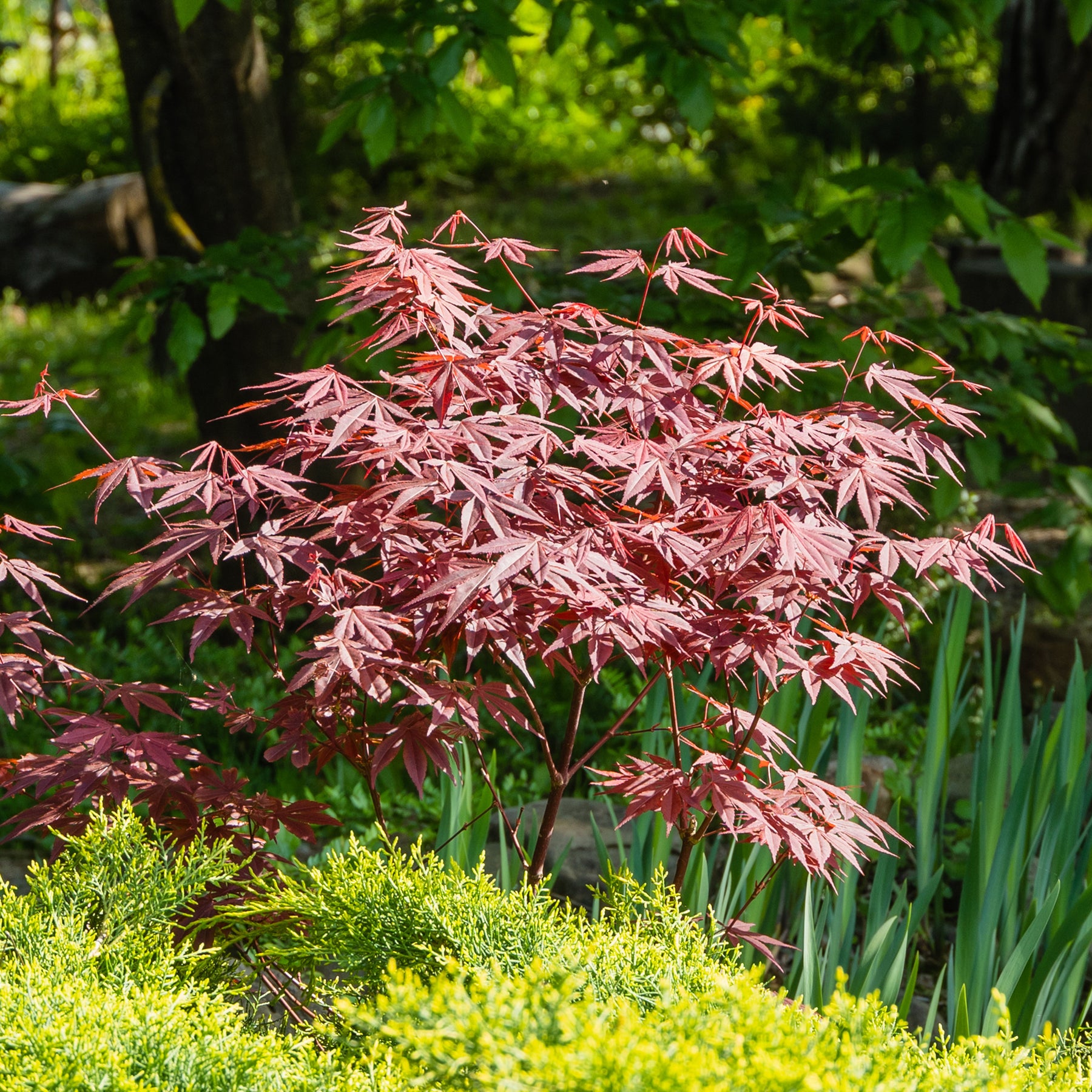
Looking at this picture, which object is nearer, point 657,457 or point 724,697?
point 657,457

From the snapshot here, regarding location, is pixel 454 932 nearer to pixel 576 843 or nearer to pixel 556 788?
pixel 556 788

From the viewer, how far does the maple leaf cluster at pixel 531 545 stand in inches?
57.8

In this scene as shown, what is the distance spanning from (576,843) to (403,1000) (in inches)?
60.6

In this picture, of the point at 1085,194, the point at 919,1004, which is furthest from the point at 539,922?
the point at 1085,194

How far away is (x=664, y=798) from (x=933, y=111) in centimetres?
818

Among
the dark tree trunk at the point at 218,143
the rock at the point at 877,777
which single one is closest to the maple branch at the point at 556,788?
the rock at the point at 877,777

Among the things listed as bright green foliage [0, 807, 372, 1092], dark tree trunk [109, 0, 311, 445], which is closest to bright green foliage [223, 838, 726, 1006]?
bright green foliage [0, 807, 372, 1092]

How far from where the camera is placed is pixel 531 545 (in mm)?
1351

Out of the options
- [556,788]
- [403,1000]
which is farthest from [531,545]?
[556,788]

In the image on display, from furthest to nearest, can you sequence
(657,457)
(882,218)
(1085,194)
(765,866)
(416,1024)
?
1. (1085,194)
2. (882,218)
3. (765,866)
4. (657,457)
5. (416,1024)

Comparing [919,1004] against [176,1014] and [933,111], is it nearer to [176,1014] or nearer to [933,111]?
[176,1014]

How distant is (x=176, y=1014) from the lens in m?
1.30

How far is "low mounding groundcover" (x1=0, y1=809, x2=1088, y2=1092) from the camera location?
1.12 metres

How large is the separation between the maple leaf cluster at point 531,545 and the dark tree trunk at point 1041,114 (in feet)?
15.1
